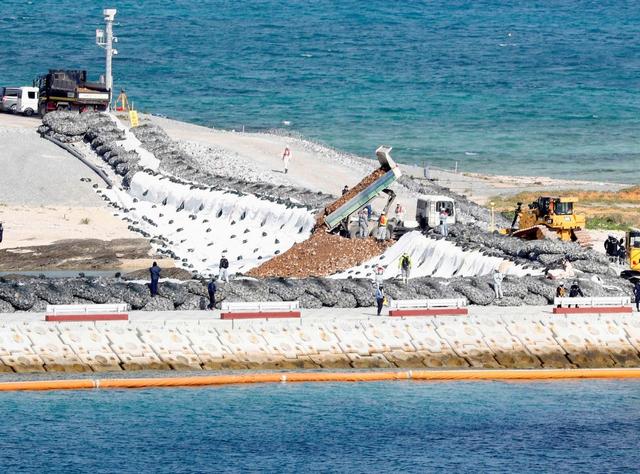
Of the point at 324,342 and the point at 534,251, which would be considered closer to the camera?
the point at 324,342

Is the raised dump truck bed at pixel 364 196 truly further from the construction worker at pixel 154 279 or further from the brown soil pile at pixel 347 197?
the construction worker at pixel 154 279

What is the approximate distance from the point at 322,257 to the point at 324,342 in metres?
13.9

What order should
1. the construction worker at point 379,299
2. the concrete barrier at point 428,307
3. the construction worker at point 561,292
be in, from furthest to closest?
1. the construction worker at point 561,292
2. the construction worker at point 379,299
3. the concrete barrier at point 428,307

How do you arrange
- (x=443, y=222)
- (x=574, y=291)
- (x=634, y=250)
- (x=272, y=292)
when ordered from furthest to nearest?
(x=443, y=222) → (x=634, y=250) → (x=272, y=292) → (x=574, y=291)

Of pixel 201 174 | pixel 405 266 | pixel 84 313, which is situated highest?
pixel 405 266

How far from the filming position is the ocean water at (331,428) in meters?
40.7

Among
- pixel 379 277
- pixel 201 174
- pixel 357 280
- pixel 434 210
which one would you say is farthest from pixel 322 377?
pixel 201 174

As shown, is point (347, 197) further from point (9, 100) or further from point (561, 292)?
point (9, 100)

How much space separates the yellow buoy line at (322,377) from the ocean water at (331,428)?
1.15ft

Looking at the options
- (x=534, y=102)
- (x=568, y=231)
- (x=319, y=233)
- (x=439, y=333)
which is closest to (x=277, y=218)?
(x=319, y=233)

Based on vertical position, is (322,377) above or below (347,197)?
below

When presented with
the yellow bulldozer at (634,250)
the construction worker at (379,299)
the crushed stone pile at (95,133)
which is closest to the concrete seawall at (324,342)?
the construction worker at (379,299)

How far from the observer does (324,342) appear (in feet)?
160

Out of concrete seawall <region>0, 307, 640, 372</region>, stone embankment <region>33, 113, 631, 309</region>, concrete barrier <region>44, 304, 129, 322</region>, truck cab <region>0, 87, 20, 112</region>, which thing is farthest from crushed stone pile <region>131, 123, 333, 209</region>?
concrete barrier <region>44, 304, 129, 322</region>
